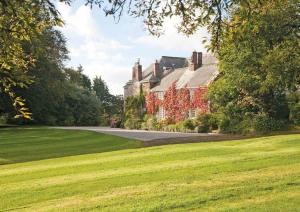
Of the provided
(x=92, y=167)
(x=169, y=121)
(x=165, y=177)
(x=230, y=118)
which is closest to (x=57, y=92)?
(x=169, y=121)

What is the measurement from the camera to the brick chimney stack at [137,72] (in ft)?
241

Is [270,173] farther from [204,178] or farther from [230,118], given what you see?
[230,118]

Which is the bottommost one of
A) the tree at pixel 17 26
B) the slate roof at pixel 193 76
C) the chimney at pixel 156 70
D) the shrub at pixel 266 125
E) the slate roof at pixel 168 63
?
the shrub at pixel 266 125

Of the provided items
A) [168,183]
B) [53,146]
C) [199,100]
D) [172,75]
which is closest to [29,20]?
[168,183]

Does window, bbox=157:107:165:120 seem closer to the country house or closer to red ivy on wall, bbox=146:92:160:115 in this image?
the country house

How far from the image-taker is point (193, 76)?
195 feet

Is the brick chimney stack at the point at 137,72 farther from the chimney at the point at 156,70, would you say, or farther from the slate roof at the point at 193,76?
the slate roof at the point at 193,76

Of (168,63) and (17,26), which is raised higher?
(168,63)

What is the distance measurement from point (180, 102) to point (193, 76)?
14.8 ft

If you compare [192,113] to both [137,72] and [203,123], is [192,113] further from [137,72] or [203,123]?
[137,72]

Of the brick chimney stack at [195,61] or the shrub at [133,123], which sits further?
the brick chimney stack at [195,61]

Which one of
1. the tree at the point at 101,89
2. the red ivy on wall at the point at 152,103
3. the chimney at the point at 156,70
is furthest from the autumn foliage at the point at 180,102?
the tree at the point at 101,89

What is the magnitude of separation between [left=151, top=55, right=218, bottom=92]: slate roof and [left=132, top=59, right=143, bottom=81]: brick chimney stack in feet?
19.5

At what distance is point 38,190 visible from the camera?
42.4 feet
